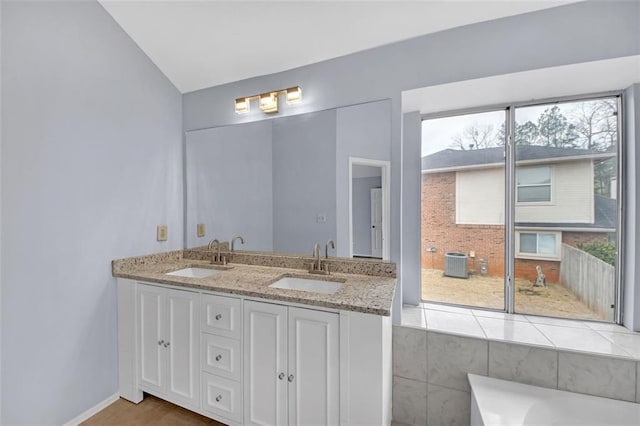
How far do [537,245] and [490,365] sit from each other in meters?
0.90

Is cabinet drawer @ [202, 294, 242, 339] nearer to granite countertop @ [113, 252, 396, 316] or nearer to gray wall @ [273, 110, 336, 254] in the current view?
granite countertop @ [113, 252, 396, 316]

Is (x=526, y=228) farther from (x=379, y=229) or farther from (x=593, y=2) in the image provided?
(x=593, y=2)

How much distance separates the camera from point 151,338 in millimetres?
1736

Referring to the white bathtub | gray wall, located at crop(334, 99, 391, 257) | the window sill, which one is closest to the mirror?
gray wall, located at crop(334, 99, 391, 257)

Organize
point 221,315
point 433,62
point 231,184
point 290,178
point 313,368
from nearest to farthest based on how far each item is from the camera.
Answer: point 313,368 < point 221,315 < point 433,62 < point 290,178 < point 231,184

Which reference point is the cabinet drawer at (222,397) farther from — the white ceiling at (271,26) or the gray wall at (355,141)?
the white ceiling at (271,26)

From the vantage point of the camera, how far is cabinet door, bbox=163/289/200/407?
1.61 metres

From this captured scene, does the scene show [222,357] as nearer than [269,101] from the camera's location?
Yes

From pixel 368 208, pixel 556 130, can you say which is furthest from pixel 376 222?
pixel 556 130

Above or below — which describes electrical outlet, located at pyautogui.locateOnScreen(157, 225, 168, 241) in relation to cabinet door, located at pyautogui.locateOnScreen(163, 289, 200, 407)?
above

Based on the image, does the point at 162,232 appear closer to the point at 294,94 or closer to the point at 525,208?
the point at 294,94

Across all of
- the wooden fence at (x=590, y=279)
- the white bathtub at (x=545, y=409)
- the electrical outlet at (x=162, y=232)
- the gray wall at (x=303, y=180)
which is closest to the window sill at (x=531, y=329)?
the wooden fence at (x=590, y=279)

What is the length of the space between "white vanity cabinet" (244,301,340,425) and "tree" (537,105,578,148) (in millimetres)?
1855

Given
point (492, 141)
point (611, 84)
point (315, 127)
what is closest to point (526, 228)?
point (492, 141)
